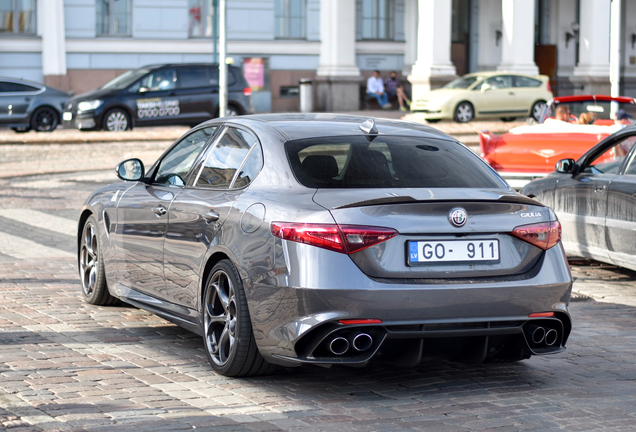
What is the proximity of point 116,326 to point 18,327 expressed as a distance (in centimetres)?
62

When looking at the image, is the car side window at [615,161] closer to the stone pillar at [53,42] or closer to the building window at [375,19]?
the stone pillar at [53,42]

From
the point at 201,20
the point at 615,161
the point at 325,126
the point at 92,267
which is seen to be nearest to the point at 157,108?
the point at 201,20

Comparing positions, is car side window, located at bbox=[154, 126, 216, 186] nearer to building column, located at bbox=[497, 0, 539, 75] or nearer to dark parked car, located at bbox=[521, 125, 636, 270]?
dark parked car, located at bbox=[521, 125, 636, 270]

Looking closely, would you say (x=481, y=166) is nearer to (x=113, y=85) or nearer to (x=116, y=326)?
(x=116, y=326)

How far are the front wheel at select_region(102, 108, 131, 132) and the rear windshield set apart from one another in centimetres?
2131

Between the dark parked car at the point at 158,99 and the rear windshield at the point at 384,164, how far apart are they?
2111cm

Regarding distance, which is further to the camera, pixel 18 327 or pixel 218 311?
pixel 18 327

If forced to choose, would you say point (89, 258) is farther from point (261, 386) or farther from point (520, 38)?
point (520, 38)

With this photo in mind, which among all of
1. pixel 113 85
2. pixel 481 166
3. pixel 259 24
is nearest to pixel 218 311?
pixel 481 166

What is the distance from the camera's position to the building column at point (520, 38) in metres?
33.4

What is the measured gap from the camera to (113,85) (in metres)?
27.3

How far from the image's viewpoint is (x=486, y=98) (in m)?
31.1

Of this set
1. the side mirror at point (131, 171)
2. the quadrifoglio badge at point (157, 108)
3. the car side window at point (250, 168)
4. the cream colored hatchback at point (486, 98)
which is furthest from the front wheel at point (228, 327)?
the cream colored hatchback at point (486, 98)

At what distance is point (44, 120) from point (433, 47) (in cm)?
1174
